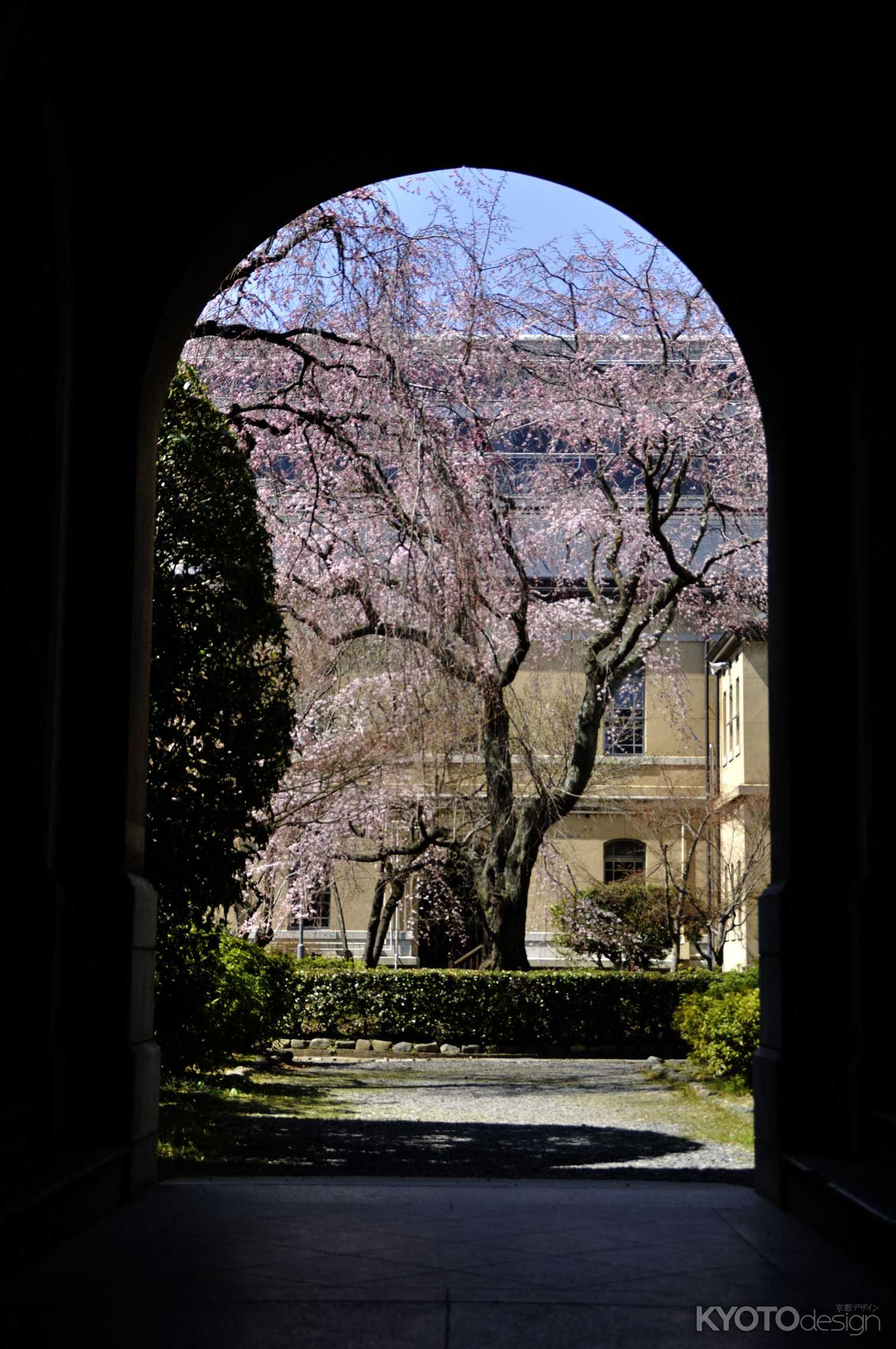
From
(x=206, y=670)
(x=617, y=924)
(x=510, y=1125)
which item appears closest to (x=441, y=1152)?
(x=510, y=1125)

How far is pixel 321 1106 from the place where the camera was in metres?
11.6

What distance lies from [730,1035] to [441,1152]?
360 cm

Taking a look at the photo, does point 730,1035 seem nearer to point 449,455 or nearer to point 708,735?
point 449,455

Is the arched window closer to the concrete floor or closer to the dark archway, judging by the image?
the dark archway

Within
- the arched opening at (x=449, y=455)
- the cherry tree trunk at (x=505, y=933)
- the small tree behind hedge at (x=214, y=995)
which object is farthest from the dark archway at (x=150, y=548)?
the cherry tree trunk at (x=505, y=933)

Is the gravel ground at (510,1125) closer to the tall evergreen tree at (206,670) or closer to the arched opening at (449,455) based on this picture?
the tall evergreen tree at (206,670)

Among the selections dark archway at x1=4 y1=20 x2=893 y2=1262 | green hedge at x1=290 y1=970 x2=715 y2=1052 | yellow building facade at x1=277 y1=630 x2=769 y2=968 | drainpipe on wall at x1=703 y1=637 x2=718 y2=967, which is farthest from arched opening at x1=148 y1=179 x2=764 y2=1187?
drainpipe on wall at x1=703 y1=637 x2=718 y2=967

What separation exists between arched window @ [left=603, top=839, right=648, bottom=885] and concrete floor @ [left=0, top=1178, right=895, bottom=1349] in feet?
82.5

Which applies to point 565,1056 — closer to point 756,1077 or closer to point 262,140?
point 756,1077

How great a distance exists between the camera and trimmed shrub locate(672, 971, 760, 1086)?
39.0 feet

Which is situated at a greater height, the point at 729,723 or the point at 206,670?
the point at 729,723

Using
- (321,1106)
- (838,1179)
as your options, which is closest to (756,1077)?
(838,1179)

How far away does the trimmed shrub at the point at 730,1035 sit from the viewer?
468 inches

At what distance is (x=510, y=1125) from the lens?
36.0 feet
